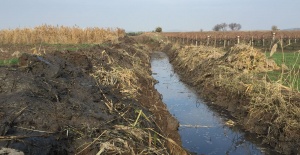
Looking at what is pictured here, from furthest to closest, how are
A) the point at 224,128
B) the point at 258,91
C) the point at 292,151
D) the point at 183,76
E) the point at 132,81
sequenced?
the point at 183,76 < the point at 132,81 < the point at 258,91 < the point at 224,128 < the point at 292,151

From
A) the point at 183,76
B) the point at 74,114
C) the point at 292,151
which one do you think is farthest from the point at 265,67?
the point at 74,114

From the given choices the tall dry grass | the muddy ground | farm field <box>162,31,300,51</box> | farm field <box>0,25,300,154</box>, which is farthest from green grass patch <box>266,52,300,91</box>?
the tall dry grass

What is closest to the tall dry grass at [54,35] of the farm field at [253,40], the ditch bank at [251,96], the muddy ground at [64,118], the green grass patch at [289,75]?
the farm field at [253,40]

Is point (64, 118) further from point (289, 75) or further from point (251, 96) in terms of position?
point (289, 75)

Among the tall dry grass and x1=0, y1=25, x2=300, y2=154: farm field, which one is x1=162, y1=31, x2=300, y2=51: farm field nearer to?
the tall dry grass

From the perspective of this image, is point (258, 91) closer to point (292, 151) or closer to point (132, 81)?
point (292, 151)

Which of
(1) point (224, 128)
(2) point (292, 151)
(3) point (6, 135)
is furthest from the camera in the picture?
(1) point (224, 128)

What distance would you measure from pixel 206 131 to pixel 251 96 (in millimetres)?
1895

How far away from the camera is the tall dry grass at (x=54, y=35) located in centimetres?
2900

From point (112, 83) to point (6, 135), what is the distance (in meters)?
4.56

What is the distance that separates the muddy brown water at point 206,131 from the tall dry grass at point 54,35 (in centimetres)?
2109

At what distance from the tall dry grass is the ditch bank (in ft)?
59.7

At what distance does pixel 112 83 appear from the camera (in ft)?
27.4

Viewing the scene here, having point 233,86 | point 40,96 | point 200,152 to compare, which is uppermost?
point 40,96
